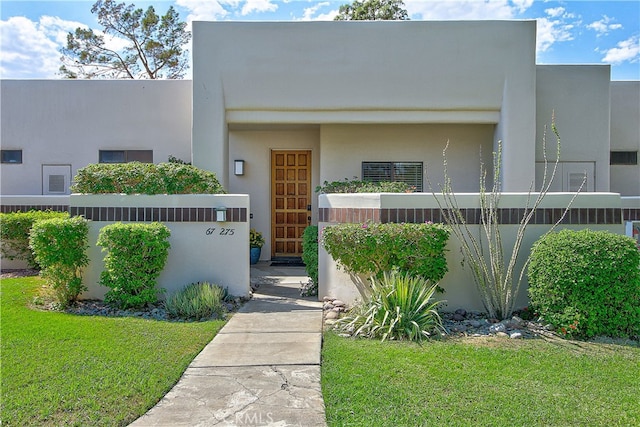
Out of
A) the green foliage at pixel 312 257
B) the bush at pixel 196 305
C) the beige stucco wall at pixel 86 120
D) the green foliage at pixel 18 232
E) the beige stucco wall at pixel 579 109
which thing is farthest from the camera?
the beige stucco wall at pixel 86 120

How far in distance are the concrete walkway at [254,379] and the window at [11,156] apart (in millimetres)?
9083

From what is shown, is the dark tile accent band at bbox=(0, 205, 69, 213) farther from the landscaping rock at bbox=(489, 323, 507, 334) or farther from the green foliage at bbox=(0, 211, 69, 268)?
the landscaping rock at bbox=(489, 323, 507, 334)

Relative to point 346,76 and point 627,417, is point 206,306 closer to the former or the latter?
point 627,417

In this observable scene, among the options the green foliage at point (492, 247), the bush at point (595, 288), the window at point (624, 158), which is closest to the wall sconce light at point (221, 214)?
the green foliage at point (492, 247)

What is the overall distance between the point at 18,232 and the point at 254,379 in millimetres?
8354

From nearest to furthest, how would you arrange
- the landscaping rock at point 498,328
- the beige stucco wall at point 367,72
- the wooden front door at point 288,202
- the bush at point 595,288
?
1. the bush at point 595,288
2. the landscaping rock at point 498,328
3. the beige stucco wall at point 367,72
4. the wooden front door at point 288,202

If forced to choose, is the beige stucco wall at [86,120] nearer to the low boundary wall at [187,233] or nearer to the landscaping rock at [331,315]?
the low boundary wall at [187,233]

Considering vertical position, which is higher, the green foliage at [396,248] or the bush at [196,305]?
the green foliage at [396,248]

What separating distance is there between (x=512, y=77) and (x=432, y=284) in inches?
238

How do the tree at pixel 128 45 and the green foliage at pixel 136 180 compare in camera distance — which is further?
the tree at pixel 128 45

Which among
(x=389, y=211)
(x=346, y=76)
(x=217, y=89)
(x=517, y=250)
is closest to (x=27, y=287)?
(x=217, y=89)

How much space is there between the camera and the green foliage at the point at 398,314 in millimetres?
5535

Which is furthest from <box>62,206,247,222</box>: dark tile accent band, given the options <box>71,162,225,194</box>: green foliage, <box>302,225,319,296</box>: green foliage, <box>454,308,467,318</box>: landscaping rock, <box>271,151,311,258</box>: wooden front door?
<box>271,151,311,258</box>: wooden front door

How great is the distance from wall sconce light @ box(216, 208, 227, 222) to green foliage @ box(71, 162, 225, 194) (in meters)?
0.84
